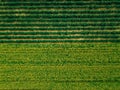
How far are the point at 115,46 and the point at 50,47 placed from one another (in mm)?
1289

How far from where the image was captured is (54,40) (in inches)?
234

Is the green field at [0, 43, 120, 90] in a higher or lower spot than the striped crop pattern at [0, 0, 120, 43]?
lower

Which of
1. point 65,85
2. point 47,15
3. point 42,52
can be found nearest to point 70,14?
point 47,15

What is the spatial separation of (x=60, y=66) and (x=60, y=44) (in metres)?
0.47

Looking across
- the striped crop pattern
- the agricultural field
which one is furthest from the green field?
the striped crop pattern

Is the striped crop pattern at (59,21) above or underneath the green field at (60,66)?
above

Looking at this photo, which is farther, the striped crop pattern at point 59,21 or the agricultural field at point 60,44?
the striped crop pattern at point 59,21

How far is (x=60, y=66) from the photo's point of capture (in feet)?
18.7

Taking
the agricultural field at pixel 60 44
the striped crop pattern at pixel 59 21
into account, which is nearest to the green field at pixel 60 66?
the agricultural field at pixel 60 44

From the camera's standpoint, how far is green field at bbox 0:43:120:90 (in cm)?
554

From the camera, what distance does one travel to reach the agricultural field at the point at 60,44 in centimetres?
559

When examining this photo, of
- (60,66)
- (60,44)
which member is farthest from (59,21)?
(60,66)

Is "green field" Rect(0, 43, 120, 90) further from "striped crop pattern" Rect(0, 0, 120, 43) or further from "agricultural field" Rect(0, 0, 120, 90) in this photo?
"striped crop pattern" Rect(0, 0, 120, 43)

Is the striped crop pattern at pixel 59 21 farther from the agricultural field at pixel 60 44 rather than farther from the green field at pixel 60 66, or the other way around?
Answer: the green field at pixel 60 66
